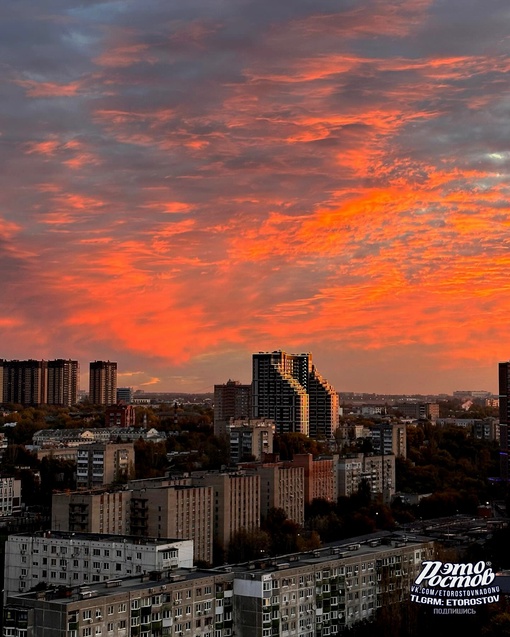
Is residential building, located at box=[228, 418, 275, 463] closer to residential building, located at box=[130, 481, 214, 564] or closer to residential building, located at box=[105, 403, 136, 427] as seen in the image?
residential building, located at box=[130, 481, 214, 564]

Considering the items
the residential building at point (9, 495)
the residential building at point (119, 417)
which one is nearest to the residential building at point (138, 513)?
the residential building at point (9, 495)

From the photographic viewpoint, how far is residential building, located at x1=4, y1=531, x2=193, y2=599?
22797 millimetres

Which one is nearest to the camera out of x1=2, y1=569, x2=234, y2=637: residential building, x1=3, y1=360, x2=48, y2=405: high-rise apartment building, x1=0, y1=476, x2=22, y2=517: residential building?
x1=2, y1=569, x2=234, y2=637: residential building

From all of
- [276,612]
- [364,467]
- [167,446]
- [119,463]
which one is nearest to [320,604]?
[276,612]

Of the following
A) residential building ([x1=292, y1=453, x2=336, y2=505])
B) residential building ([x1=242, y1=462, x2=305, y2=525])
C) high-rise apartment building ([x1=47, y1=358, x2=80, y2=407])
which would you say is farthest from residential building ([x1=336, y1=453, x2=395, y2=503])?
high-rise apartment building ([x1=47, y1=358, x2=80, y2=407])

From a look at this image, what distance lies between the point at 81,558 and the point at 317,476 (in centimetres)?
1998

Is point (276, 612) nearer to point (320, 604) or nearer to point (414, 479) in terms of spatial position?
point (320, 604)

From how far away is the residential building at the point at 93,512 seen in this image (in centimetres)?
3005

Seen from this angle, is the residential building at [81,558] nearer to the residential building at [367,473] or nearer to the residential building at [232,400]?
the residential building at [367,473]

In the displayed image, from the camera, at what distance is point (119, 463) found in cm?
4266

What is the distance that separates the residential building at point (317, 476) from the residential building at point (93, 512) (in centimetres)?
1191

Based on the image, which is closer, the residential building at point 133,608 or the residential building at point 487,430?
the residential building at point 133,608

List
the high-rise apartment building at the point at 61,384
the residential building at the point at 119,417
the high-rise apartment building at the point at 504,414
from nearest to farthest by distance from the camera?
the high-rise apartment building at the point at 504,414
the residential building at the point at 119,417
the high-rise apartment building at the point at 61,384

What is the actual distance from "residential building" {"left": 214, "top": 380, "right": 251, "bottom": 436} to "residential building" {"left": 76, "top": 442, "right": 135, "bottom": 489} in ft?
115
